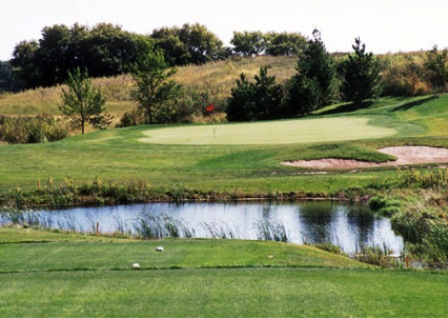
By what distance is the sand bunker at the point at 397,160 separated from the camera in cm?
3497

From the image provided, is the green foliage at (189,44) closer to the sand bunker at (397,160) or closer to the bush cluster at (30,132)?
the bush cluster at (30,132)

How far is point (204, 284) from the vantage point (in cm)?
1181

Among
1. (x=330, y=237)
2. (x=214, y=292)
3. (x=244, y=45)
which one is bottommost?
(x=330, y=237)

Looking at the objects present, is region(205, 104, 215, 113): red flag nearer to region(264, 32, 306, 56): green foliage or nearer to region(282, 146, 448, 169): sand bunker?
region(282, 146, 448, 169): sand bunker

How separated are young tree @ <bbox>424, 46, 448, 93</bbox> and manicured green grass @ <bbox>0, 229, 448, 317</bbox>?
44792 millimetres

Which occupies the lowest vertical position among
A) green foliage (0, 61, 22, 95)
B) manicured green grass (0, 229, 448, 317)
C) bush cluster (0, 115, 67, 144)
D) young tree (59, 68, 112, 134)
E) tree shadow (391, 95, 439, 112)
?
manicured green grass (0, 229, 448, 317)

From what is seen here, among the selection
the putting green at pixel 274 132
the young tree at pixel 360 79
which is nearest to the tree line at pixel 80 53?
the young tree at pixel 360 79

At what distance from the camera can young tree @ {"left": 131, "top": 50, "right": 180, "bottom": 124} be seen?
59594 mm

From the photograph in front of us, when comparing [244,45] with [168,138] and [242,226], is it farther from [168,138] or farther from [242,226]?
[242,226]

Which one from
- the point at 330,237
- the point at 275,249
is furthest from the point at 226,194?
the point at 275,249

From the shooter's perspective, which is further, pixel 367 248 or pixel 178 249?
pixel 367 248

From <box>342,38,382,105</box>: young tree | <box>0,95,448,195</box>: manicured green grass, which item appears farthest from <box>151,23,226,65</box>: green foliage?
<box>0,95,448,195</box>: manicured green grass

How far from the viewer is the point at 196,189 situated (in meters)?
31.2

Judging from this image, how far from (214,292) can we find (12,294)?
10.2ft
